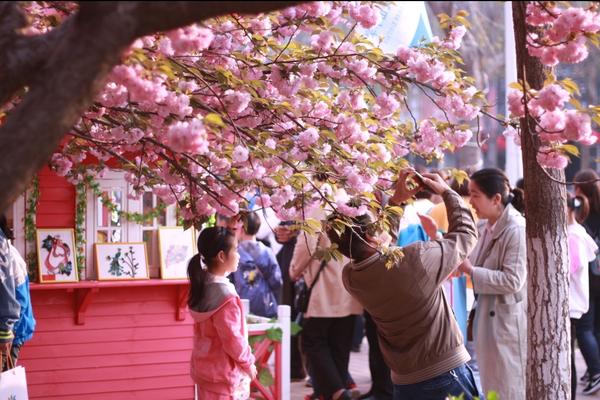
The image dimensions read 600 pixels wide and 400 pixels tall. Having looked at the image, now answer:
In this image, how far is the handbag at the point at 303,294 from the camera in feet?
27.3

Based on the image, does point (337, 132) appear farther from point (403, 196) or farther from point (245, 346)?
point (245, 346)

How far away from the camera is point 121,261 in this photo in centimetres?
712

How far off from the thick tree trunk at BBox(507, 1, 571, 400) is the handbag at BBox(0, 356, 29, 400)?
276 cm

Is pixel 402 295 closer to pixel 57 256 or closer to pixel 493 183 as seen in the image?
pixel 493 183

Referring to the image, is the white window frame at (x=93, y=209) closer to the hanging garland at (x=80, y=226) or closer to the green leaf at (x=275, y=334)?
the hanging garland at (x=80, y=226)

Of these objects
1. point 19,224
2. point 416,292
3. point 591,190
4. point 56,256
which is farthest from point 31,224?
point 591,190

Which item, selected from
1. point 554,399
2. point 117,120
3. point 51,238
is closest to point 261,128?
point 117,120

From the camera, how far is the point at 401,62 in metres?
4.80

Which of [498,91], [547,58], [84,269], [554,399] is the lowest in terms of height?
[554,399]

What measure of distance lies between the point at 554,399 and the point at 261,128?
1.98m

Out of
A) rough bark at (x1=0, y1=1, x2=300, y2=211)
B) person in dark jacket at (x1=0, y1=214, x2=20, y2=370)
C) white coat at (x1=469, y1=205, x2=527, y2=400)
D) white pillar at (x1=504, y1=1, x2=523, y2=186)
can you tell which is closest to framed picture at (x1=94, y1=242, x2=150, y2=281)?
person in dark jacket at (x1=0, y1=214, x2=20, y2=370)

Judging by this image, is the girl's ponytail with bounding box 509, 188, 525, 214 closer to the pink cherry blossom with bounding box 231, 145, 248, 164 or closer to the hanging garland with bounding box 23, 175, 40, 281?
the pink cherry blossom with bounding box 231, 145, 248, 164

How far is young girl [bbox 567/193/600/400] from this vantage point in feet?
24.5

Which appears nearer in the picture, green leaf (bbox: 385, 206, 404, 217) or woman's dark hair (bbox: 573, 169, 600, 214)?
green leaf (bbox: 385, 206, 404, 217)
